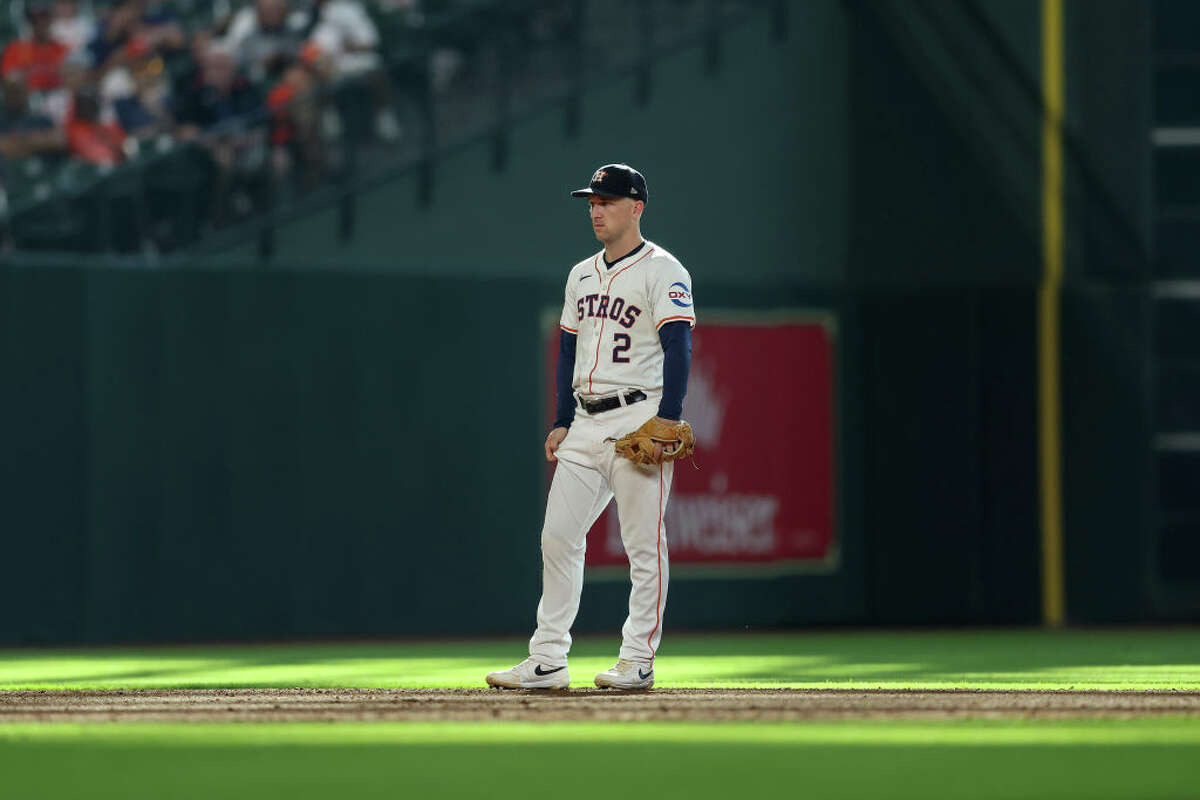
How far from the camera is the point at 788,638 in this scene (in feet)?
49.0

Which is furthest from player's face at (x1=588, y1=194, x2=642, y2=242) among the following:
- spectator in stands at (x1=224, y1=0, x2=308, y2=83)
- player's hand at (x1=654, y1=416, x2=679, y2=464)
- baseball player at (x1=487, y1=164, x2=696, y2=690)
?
spectator in stands at (x1=224, y1=0, x2=308, y2=83)

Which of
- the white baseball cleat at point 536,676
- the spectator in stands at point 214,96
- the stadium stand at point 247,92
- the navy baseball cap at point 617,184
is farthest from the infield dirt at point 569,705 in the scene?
the spectator in stands at point 214,96

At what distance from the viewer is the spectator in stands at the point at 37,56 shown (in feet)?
51.8

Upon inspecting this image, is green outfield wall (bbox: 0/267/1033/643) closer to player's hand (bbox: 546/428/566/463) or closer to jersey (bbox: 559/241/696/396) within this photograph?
player's hand (bbox: 546/428/566/463)

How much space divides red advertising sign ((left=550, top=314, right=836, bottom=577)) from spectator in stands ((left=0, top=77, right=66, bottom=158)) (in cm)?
392

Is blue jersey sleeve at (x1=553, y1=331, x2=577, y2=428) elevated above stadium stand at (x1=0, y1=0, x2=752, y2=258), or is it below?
below

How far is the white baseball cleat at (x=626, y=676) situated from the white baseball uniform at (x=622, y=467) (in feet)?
0.11

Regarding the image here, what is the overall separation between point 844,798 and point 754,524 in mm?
10072

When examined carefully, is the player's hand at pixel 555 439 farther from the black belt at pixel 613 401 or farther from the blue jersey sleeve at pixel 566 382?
the black belt at pixel 613 401

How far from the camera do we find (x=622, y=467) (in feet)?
29.1

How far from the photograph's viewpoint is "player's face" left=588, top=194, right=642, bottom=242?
351 inches

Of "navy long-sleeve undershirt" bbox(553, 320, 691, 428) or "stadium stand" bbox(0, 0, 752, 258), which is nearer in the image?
"navy long-sleeve undershirt" bbox(553, 320, 691, 428)

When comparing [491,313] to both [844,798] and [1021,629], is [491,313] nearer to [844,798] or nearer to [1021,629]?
[1021,629]

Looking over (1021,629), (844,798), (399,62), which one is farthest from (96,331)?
(844,798)
